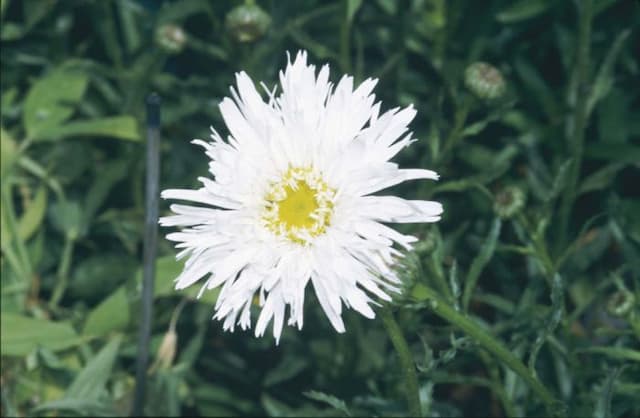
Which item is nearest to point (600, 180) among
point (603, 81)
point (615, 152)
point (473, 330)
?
point (615, 152)

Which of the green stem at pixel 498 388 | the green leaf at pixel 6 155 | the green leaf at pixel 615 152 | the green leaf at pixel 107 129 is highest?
the green leaf at pixel 107 129

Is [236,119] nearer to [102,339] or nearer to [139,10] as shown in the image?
[102,339]

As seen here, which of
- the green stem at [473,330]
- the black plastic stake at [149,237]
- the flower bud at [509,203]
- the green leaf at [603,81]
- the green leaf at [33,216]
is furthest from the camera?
the green leaf at [33,216]

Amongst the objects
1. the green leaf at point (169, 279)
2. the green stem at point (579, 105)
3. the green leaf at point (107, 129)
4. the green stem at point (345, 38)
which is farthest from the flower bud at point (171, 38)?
the green stem at point (579, 105)

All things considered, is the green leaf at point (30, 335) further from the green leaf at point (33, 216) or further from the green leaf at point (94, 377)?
the green leaf at point (33, 216)

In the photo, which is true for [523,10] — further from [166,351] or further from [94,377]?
[94,377]
